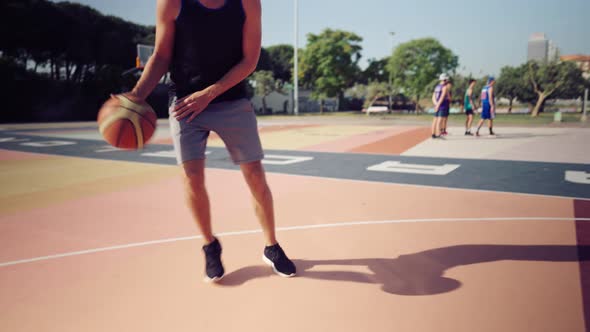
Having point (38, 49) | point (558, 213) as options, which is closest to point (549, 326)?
point (558, 213)

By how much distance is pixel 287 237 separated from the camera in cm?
361

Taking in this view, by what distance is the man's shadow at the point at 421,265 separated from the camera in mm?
2631

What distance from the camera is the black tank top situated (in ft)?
8.02

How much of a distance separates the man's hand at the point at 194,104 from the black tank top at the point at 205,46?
5.0 inches

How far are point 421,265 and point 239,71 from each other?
195cm

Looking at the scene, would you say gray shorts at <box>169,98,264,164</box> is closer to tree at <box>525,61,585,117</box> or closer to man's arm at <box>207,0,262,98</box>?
man's arm at <box>207,0,262,98</box>

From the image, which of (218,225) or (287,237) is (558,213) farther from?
(218,225)

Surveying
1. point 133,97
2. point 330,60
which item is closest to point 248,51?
point 133,97

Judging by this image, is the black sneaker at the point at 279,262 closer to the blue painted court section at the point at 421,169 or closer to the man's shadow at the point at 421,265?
the man's shadow at the point at 421,265

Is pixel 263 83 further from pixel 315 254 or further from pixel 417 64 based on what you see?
pixel 315 254

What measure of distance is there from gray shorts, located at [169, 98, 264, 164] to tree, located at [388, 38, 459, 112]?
45233 millimetres

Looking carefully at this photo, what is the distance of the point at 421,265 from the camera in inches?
116

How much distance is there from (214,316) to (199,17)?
71.8 inches

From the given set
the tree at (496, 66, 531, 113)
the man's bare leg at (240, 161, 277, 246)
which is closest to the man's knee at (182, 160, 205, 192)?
the man's bare leg at (240, 161, 277, 246)
